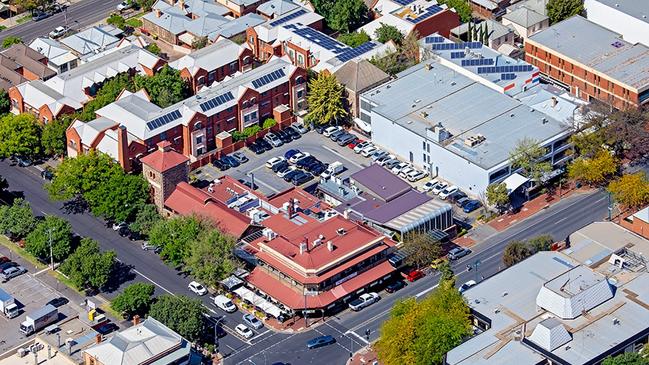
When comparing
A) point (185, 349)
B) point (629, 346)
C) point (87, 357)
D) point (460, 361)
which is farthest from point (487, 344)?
point (87, 357)

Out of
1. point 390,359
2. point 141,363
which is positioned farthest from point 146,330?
point 390,359

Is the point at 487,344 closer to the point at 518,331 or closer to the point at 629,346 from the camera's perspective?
the point at 518,331

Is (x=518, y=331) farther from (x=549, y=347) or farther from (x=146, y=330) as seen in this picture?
(x=146, y=330)

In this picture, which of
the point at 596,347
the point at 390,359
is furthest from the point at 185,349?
the point at 596,347

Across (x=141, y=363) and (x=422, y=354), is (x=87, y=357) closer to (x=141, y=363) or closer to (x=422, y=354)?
(x=141, y=363)
